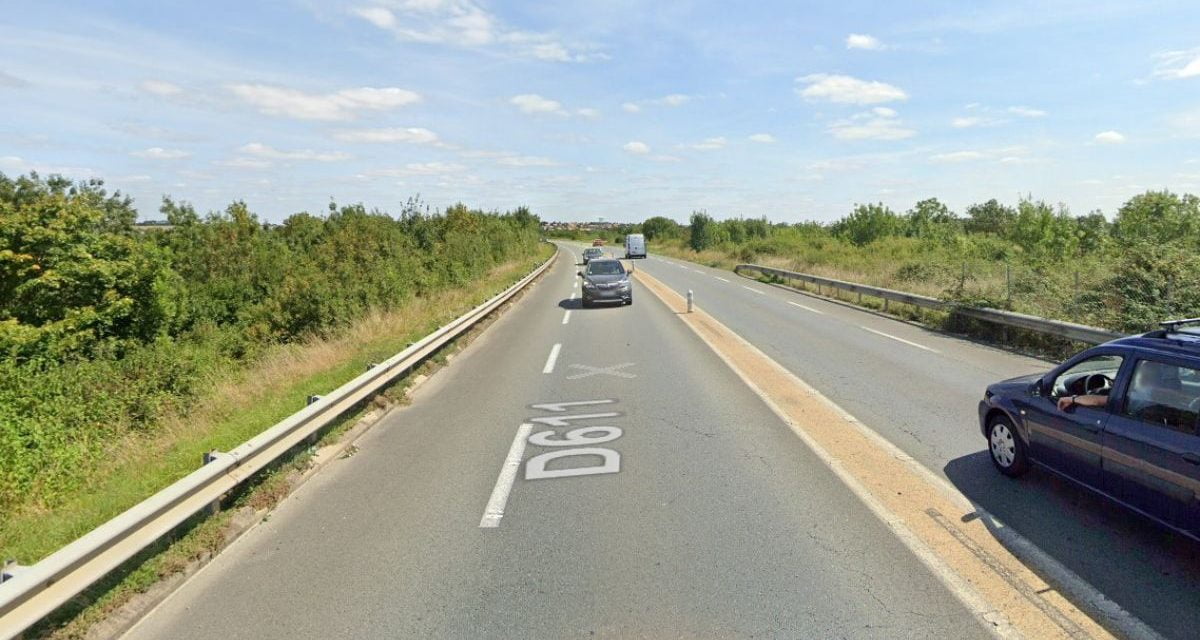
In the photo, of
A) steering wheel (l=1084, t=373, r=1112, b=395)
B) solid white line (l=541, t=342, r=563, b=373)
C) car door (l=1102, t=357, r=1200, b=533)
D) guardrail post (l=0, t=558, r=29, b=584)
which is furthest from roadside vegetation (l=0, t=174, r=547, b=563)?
steering wheel (l=1084, t=373, r=1112, b=395)

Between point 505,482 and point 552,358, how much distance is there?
21.7ft

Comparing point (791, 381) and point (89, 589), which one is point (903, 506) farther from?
point (89, 589)

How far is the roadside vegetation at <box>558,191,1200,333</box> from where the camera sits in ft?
42.3

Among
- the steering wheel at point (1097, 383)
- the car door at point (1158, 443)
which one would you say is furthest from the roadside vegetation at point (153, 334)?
the steering wheel at point (1097, 383)

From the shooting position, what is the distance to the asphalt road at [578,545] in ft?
12.3

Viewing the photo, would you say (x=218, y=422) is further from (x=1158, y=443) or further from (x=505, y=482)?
(x=1158, y=443)

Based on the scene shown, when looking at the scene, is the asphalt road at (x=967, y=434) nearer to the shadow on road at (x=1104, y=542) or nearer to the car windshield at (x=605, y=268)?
the shadow on road at (x=1104, y=542)

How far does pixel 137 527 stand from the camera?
4.16m

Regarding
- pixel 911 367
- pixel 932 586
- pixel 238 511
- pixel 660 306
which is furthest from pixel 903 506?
pixel 660 306

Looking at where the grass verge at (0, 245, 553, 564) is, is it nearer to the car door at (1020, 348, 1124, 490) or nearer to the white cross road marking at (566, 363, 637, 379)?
the white cross road marking at (566, 363, 637, 379)

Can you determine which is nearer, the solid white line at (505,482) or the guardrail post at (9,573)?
the guardrail post at (9,573)

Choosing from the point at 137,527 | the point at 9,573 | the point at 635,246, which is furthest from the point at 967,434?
the point at 635,246

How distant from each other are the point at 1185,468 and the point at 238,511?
6731 millimetres

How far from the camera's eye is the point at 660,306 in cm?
2178
